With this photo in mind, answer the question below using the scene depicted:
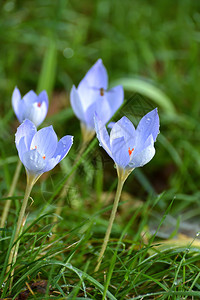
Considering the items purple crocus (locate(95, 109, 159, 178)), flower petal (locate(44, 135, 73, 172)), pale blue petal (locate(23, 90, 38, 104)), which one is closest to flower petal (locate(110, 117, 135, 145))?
purple crocus (locate(95, 109, 159, 178))

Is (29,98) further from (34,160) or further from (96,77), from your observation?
(34,160)

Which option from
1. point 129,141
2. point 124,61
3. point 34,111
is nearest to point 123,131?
point 129,141

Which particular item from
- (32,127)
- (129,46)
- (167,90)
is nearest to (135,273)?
(32,127)

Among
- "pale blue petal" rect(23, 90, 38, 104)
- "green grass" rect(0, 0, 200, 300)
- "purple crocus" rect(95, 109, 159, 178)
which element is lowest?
"green grass" rect(0, 0, 200, 300)

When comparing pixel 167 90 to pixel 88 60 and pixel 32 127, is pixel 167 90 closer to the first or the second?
pixel 88 60

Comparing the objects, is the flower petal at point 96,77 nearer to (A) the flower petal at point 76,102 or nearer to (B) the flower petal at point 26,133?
(A) the flower petal at point 76,102

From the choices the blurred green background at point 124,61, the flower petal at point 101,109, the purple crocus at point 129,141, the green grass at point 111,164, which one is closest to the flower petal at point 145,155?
the purple crocus at point 129,141

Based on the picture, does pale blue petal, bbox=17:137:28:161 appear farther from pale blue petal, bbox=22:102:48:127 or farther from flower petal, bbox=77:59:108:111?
flower petal, bbox=77:59:108:111

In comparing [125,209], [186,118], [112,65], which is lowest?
[125,209]
